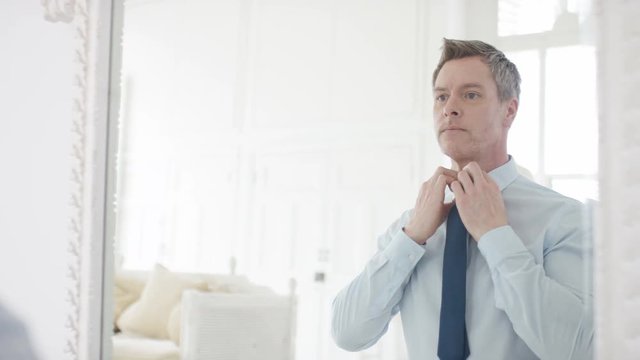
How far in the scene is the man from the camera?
879mm

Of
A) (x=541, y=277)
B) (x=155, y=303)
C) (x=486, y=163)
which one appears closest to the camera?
(x=541, y=277)

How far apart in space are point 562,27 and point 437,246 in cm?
36

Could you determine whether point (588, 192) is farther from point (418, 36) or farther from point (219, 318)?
point (219, 318)

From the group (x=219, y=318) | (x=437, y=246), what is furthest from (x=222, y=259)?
(x=437, y=246)

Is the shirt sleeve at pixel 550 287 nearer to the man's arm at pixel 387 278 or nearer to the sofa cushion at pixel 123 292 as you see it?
the man's arm at pixel 387 278

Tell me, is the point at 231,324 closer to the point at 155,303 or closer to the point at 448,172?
the point at 155,303

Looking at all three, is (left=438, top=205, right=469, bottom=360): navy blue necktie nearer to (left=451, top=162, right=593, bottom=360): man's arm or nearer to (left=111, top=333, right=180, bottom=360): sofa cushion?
(left=451, top=162, right=593, bottom=360): man's arm

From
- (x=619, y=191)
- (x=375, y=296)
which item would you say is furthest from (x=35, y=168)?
(x=619, y=191)

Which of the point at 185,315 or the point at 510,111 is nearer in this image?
the point at 510,111

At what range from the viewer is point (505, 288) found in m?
0.91

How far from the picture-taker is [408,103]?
4.12ft

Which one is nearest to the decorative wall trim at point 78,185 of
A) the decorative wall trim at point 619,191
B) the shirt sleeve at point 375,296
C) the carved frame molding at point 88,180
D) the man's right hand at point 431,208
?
the carved frame molding at point 88,180

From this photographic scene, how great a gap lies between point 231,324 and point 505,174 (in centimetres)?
59

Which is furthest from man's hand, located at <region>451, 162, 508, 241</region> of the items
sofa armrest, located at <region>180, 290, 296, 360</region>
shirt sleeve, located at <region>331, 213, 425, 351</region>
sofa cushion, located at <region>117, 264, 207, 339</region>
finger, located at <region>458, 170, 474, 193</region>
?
sofa cushion, located at <region>117, 264, 207, 339</region>
